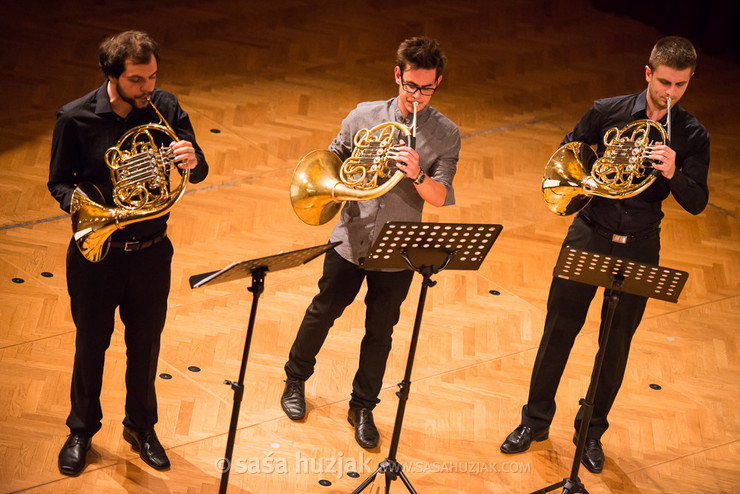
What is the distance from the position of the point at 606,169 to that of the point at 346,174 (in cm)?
111

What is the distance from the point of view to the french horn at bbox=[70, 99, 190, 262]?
3.46 metres

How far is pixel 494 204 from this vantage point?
6.95 metres

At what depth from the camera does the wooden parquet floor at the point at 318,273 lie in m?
4.43

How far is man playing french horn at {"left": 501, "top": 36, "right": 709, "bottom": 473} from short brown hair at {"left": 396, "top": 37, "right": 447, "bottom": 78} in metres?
0.74

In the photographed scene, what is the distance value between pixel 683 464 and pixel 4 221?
4.23 meters

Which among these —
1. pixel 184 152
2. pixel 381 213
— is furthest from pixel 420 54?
pixel 184 152

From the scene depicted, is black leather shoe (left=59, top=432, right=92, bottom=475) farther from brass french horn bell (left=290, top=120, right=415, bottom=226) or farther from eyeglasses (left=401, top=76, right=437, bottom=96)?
eyeglasses (left=401, top=76, right=437, bottom=96)

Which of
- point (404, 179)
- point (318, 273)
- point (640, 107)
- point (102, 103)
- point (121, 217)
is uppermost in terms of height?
point (640, 107)

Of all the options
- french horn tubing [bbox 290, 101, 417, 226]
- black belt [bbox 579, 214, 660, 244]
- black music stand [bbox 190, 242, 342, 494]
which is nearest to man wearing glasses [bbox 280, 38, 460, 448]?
french horn tubing [bbox 290, 101, 417, 226]

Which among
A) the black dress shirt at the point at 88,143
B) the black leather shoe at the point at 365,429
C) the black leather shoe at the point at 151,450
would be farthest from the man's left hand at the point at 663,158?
the black leather shoe at the point at 151,450

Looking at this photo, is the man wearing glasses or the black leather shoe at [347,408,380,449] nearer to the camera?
the man wearing glasses

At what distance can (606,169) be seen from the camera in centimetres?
398

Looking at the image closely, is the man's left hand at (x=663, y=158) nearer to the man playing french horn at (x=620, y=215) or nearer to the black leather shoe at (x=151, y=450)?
the man playing french horn at (x=620, y=215)

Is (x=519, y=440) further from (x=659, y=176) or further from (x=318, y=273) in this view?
(x=318, y=273)
